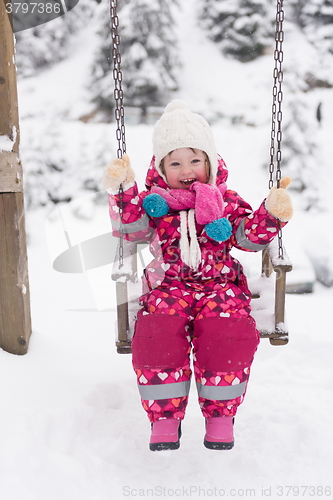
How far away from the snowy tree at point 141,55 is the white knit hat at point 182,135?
5509mm

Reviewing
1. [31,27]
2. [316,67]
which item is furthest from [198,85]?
[31,27]

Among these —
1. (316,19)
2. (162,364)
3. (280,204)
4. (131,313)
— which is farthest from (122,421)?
(316,19)

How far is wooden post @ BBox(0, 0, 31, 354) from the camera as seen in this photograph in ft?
8.38

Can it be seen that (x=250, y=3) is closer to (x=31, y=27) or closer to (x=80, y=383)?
A: (x=31, y=27)

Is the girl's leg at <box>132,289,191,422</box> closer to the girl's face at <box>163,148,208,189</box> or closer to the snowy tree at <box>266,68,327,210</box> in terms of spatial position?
the girl's face at <box>163,148,208,189</box>

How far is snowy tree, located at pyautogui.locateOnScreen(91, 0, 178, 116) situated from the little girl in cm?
545

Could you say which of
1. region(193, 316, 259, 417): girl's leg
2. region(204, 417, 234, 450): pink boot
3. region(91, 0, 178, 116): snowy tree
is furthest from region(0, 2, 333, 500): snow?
region(91, 0, 178, 116): snowy tree

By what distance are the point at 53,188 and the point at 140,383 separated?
19.2 feet

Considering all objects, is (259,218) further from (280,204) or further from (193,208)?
(193,208)

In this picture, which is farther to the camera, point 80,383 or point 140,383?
point 80,383

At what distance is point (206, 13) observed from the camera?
846 centimetres

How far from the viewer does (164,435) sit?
187 cm

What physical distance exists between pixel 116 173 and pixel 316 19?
796 centimetres

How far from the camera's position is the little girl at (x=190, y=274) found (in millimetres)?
1900
